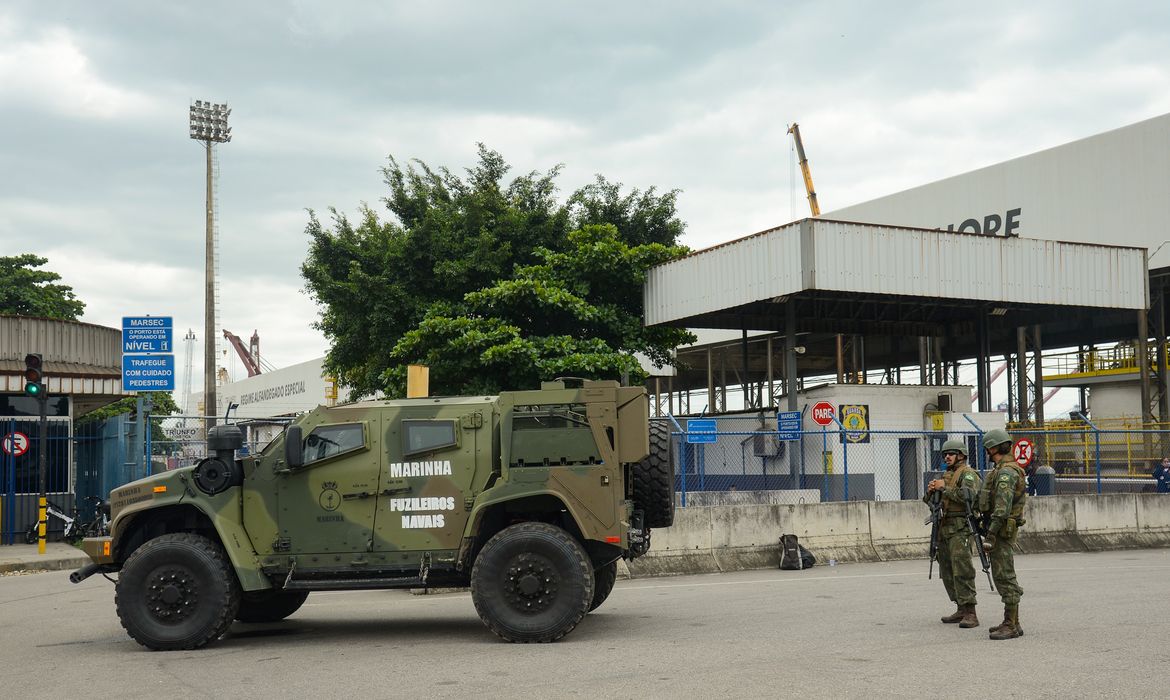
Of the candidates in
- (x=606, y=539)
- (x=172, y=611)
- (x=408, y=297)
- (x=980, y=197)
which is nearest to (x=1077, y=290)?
(x=980, y=197)

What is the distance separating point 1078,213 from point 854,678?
103ft

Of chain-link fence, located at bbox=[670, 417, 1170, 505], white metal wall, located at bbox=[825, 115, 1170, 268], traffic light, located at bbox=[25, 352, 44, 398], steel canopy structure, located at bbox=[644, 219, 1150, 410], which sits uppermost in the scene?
white metal wall, located at bbox=[825, 115, 1170, 268]

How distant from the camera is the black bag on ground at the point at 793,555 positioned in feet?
56.4

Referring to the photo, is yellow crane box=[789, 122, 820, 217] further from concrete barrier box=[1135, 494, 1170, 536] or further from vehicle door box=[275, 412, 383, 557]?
vehicle door box=[275, 412, 383, 557]

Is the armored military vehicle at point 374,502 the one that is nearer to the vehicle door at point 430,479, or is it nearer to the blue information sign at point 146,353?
the vehicle door at point 430,479

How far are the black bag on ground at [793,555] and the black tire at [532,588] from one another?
8136 mm

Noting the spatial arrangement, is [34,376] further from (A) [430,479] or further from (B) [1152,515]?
(B) [1152,515]

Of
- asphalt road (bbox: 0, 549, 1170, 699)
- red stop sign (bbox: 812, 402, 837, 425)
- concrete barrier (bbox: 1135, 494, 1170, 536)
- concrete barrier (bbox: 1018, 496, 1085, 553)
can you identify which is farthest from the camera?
red stop sign (bbox: 812, 402, 837, 425)

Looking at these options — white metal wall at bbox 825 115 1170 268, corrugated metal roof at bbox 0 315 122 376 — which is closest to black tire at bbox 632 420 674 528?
corrugated metal roof at bbox 0 315 122 376

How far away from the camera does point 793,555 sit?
56.5ft

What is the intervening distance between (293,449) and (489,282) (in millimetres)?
19163

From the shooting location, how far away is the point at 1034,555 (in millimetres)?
19703

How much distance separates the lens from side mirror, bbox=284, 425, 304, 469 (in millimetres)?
10138

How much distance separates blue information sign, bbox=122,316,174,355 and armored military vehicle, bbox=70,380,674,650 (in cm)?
1329
